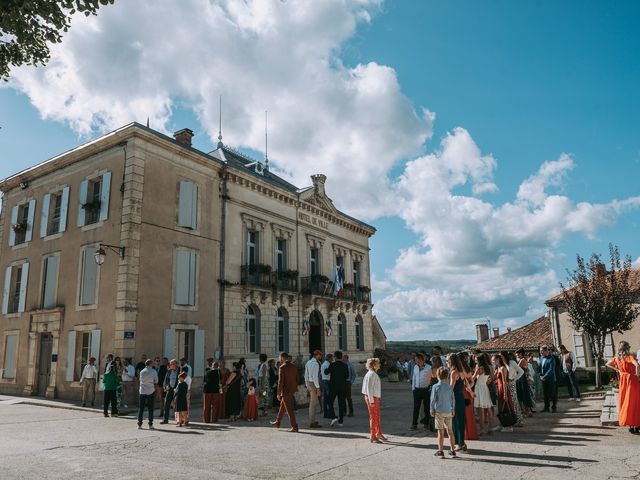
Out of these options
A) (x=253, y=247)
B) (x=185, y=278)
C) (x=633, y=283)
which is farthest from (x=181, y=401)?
(x=633, y=283)

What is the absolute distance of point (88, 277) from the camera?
1833 cm

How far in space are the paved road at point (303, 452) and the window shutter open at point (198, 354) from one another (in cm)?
645

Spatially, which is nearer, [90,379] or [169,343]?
[90,379]

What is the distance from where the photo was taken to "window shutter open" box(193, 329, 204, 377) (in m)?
18.5

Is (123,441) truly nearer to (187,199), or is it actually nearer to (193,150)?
(187,199)

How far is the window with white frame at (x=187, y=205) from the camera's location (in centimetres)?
1933

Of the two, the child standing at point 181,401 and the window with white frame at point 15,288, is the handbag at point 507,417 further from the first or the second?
the window with white frame at point 15,288

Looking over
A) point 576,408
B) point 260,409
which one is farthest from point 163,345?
point 576,408

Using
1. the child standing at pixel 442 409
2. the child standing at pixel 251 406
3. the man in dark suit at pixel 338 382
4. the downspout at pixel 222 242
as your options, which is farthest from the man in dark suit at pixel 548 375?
the downspout at pixel 222 242

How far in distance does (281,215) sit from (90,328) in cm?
1034

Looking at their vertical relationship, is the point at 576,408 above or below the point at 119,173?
below

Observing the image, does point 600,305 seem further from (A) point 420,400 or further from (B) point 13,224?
(B) point 13,224

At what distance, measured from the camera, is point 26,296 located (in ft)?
68.2

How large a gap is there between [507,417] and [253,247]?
1501 centimetres
